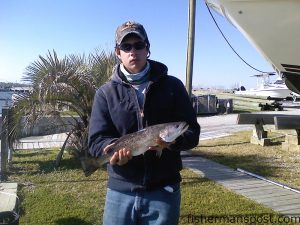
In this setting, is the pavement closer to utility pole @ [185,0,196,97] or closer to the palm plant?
utility pole @ [185,0,196,97]

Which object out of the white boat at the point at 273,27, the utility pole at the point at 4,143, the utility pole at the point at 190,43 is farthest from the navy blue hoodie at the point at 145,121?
the utility pole at the point at 190,43

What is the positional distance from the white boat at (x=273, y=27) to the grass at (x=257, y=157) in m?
2.83

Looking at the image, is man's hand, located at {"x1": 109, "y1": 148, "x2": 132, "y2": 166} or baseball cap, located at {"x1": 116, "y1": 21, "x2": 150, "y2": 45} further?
baseball cap, located at {"x1": 116, "y1": 21, "x2": 150, "y2": 45}

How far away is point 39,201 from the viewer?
5.88 meters

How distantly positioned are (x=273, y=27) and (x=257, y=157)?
17.7 ft

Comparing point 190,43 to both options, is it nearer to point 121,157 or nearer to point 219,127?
point 121,157

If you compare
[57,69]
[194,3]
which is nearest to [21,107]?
[57,69]

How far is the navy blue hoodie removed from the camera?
94.8 inches

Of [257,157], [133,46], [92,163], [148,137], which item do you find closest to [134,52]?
[133,46]

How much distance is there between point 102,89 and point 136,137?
46 centimetres

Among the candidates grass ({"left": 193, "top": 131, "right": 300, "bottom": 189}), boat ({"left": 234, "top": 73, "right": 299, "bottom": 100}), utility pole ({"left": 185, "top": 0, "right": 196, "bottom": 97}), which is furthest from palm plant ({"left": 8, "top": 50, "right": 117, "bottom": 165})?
boat ({"left": 234, "top": 73, "right": 299, "bottom": 100})

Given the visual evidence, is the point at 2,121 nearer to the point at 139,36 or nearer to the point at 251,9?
the point at 251,9

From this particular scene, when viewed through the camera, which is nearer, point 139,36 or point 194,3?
point 139,36

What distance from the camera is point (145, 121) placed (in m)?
2.42
